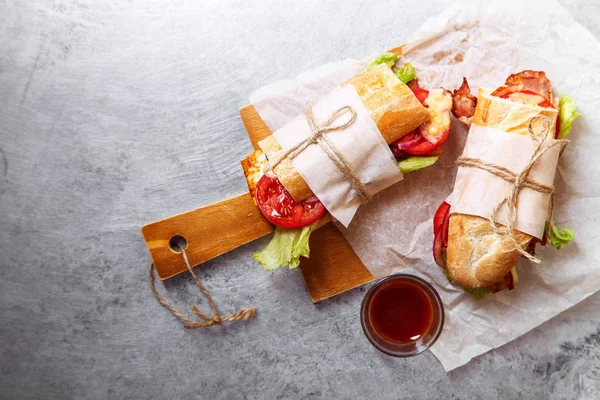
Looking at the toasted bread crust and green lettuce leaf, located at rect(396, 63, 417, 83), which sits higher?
green lettuce leaf, located at rect(396, 63, 417, 83)

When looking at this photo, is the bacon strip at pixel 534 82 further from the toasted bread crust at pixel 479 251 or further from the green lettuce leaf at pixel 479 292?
the green lettuce leaf at pixel 479 292

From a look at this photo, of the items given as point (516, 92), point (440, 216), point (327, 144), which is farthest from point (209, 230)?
point (516, 92)

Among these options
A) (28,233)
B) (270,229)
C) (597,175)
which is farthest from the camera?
(28,233)

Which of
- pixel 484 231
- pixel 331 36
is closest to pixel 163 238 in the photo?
pixel 331 36

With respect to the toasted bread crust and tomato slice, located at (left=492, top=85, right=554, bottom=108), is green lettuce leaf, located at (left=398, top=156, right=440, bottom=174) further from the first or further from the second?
tomato slice, located at (left=492, top=85, right=554, bottom=108)

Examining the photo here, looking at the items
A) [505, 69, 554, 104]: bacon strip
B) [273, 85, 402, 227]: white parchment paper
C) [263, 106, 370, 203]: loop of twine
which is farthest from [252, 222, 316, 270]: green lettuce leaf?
[505, 69, 554, 104]: bacon strip

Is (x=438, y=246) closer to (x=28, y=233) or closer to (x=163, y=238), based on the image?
(x=163, y=238)

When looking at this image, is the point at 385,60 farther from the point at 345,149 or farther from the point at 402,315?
the point at 402,315
